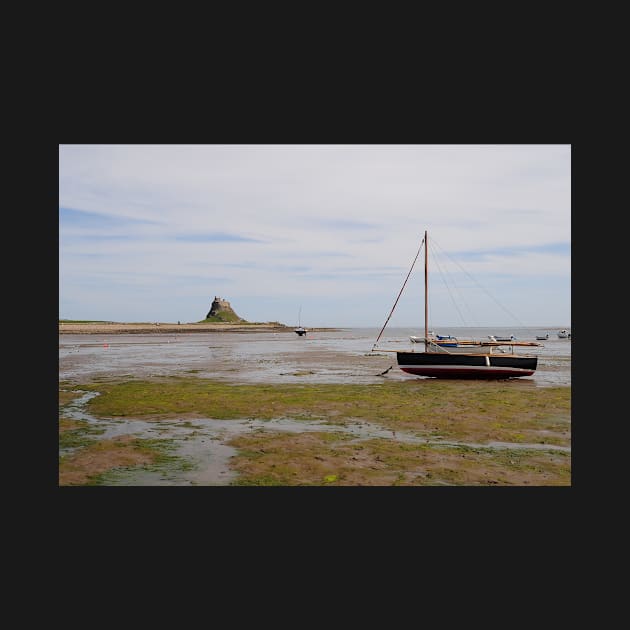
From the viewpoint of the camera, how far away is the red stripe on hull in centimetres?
3048

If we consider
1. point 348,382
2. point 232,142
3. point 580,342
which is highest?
point 232,142

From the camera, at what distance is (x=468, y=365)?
30547 mm

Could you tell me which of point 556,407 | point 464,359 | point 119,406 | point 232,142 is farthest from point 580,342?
point 464,359

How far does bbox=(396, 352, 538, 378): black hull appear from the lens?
3047 centimetres

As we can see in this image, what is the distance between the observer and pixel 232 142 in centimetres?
968

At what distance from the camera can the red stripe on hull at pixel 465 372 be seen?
100ft

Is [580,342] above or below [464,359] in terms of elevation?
above

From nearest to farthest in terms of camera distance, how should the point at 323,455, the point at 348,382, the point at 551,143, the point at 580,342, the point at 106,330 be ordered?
the point at 580,342 < the point at 551,143 < the point at 323,455 < the point at 348,382 < the point at 106,330

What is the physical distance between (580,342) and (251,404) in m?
14.1

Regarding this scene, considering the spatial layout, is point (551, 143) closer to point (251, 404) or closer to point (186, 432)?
point (186, 432)

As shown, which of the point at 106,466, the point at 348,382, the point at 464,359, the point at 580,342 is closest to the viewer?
the point at 580,342

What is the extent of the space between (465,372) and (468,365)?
48 centimetres

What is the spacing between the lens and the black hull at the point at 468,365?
3047 cm

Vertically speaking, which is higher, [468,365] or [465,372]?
[468,365]
